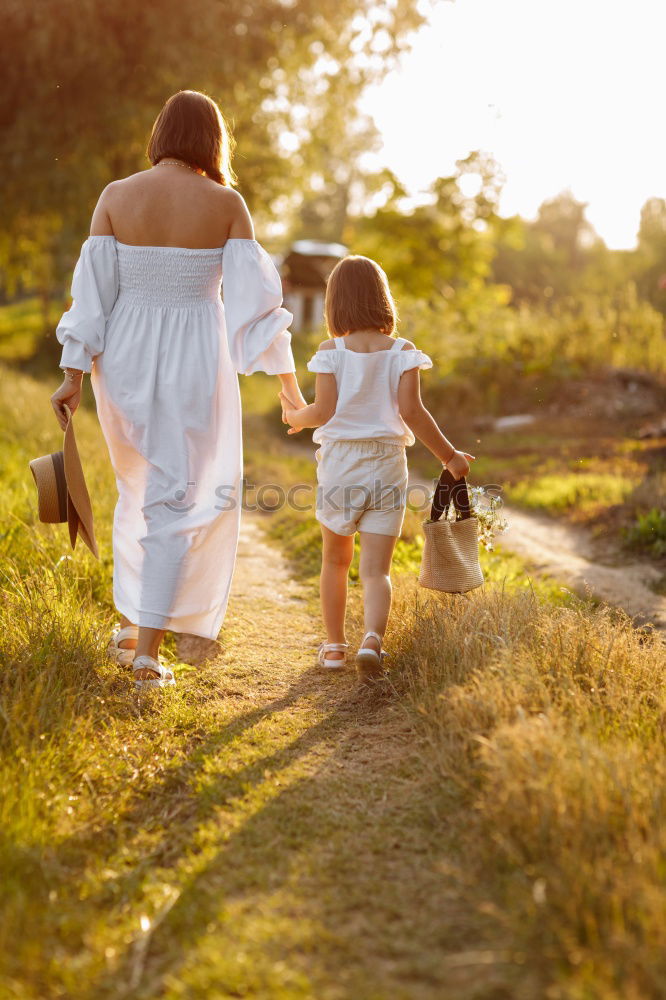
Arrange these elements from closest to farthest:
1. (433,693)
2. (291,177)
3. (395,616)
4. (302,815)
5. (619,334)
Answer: (302,815) < (433,693) < (395,616) < (619,334) < (291,177)

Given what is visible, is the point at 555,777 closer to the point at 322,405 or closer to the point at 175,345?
the point at 322,405

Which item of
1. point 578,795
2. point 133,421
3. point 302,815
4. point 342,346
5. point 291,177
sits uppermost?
point 291,177

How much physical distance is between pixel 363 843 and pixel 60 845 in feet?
2.70

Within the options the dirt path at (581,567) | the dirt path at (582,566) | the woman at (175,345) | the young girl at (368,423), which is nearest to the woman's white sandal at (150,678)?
the woman at (175,345)

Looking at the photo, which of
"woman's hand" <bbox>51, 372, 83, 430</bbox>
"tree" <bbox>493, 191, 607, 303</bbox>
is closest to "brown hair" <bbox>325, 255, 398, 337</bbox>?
"woman's hand" <bbox>51, 372, 83, 430</bbox>

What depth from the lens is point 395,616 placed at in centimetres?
387

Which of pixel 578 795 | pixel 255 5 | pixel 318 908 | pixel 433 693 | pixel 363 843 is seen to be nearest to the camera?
pixel 318 908

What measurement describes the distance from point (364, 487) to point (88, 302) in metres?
1.31

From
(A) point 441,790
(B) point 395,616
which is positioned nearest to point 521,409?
(B) point 395,616

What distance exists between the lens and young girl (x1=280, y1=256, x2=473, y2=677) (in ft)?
11.6

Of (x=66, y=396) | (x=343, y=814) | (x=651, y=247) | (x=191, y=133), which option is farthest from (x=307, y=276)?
(x=343, y=814)

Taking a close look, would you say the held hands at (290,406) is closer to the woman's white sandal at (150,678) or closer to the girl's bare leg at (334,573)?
the girl's bare leg at (334,573)

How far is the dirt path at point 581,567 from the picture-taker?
16.1ft

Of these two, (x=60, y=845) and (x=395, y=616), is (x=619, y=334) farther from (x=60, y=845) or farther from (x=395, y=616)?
(x=60, y=845)
